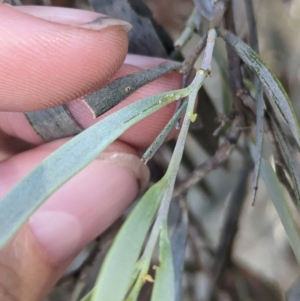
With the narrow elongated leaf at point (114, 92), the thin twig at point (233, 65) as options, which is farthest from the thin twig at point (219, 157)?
the narrow elongated leaf at point (114, 92)

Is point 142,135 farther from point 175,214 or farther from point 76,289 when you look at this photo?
point 76,289

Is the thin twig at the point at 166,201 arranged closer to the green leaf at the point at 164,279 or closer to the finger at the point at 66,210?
the green leaf at the point at 164,279

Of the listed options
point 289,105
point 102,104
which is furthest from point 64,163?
point 289,105

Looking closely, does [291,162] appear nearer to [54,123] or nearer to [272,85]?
[272,85]

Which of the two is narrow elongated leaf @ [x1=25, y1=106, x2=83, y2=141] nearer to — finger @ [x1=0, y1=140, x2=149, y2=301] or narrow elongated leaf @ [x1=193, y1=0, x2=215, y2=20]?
finger @ [x1=0, y1=140, x2=149, y2=301]

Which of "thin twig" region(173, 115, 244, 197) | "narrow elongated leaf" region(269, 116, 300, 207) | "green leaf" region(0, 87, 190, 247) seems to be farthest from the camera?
"thin twig" region(173, 115, 244, 197)

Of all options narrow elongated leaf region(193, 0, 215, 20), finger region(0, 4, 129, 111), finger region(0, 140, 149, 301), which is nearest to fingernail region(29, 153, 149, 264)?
finger region(0, 140, 149, 301)
